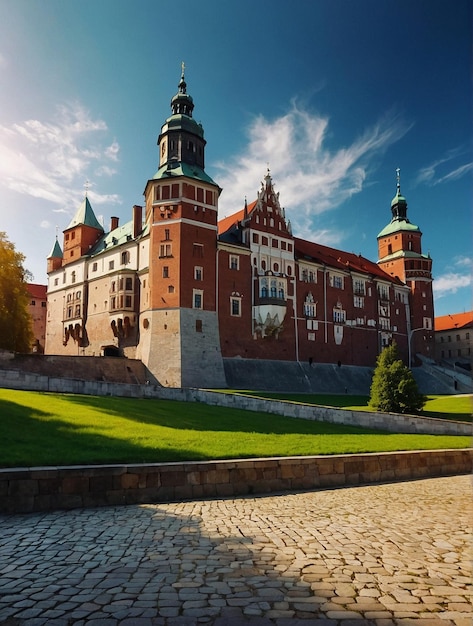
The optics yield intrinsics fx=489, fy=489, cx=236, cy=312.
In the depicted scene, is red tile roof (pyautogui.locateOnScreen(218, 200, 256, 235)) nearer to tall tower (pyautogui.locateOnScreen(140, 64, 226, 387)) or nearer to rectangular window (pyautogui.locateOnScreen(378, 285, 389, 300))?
tall tower (pyautogui.locateOnScreen(140, 64, 226, 387))

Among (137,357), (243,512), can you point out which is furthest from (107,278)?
(243,512)

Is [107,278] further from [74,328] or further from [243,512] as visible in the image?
[243,512]

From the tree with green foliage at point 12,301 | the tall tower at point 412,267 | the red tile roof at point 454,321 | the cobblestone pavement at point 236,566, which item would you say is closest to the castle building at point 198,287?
the tall tower at point 412,267

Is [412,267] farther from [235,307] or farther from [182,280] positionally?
[182,280]

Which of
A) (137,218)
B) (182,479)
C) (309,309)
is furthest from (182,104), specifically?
(182,479)

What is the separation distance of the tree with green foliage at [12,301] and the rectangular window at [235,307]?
2082 cm

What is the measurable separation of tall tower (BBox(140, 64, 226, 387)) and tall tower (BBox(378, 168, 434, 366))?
3843 centimetres

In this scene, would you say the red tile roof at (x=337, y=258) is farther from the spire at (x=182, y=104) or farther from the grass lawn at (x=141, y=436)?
the grass lawn at (x=141, y=436)

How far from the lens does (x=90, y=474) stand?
38.8 ft

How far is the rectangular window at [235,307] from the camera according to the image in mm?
53969

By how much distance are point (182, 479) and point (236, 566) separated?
5964 mm

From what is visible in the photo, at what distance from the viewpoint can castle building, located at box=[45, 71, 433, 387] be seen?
165ft

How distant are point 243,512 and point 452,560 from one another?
4.95 metres

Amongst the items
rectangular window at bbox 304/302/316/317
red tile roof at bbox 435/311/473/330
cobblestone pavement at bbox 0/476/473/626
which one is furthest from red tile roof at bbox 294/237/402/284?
cobblestone pavement at bbox 0/476/473/626
